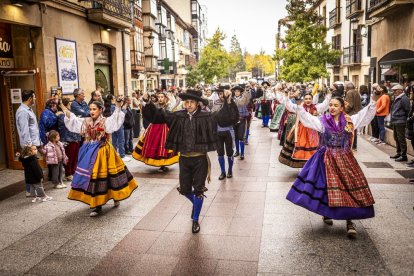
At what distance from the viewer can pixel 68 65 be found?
36.0 ft

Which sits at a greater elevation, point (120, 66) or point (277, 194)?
point (120, 66)

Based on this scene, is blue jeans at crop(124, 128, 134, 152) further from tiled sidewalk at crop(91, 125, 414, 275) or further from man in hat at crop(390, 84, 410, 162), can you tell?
man in hat at crop(390, 84, 410, 162)

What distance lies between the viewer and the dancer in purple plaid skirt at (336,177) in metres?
4.96

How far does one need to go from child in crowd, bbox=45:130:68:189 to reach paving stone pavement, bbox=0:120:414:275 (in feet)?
1.89

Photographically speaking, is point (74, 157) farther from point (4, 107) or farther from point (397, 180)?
point (397, 180)

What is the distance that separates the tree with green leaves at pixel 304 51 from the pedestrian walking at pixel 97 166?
2070cm

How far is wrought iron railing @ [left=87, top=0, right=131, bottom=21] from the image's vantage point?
12.2 m

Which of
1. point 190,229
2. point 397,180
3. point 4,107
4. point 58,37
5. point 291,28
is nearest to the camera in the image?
point 190,229

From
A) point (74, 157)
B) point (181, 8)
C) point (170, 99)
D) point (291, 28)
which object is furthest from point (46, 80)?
point (181, 8)

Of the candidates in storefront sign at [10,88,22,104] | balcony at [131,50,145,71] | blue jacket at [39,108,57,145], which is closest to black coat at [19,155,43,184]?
blue jacket at [39,108,57,145]

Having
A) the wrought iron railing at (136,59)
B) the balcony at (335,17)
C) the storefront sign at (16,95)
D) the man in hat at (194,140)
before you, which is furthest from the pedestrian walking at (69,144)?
Result: the balcony at (335,17)

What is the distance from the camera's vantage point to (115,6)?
1330 cm

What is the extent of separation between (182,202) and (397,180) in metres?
4.34

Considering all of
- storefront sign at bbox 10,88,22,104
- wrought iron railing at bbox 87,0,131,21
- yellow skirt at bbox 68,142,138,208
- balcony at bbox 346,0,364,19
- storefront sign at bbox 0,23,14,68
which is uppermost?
balcony at bbox 346,0,364,19
